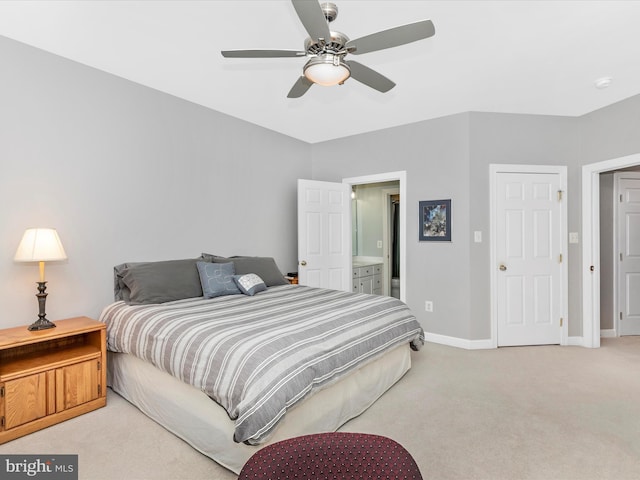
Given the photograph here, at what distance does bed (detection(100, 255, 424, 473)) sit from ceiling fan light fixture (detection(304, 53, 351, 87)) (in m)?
1.50

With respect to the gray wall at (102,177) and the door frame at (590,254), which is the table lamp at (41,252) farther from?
the door frame at (590,254)

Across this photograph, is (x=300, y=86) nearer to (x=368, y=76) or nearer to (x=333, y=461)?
(x=368, y=76)

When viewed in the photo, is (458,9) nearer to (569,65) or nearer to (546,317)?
→ (569,65)

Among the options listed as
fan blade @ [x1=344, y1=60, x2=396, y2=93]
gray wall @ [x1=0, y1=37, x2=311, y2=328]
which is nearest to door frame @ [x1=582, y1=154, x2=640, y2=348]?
fan blade @ [x1=344, y1=60, x2=396, y2=93]

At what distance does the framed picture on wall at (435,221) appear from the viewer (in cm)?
397

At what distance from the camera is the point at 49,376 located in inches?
89.4

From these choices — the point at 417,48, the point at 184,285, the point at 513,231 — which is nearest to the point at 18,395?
the point at 184,285

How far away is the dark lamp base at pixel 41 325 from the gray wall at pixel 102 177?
0.26 m

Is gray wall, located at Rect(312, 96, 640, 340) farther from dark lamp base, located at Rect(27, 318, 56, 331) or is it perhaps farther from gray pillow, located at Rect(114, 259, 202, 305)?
dark lamp base, located at Rect(27, 318, 56, 331)

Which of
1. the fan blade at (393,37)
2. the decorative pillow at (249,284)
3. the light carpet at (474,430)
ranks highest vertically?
the fan blade at (393,37)

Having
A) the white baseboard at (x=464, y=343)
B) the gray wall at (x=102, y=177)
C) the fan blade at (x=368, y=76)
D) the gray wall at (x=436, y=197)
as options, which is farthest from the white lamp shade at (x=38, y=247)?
the white baseboard at (x=464, y=343)

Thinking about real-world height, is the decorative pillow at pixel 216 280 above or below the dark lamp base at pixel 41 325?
above

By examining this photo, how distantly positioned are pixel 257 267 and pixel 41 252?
6.15 feet

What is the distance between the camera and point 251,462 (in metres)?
1.05
